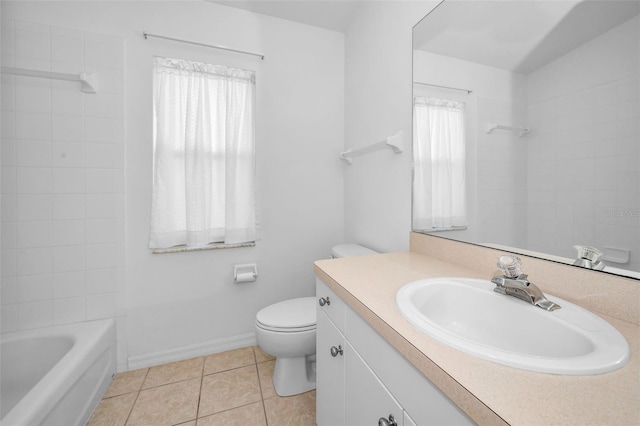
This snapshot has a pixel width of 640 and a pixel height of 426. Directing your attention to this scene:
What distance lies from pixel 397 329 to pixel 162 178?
1.69 m

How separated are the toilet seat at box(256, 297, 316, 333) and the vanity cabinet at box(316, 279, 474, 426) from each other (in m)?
0.31

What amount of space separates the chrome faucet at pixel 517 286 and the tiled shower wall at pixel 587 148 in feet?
0.58

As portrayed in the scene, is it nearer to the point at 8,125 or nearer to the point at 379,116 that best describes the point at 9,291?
the point at 8,125

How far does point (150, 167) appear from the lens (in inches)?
67.3

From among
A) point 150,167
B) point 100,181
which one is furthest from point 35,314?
point 150,167

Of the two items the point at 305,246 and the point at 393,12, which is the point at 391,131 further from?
the point at 305,246

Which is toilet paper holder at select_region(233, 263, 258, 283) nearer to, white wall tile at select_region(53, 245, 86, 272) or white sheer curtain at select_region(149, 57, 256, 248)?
white sheer curtain at select_region(149, 57, 256, 248)

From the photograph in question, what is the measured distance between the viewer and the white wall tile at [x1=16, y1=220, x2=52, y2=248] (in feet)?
4.85

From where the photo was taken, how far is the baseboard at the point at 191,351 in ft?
5.62

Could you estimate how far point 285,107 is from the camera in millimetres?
2004

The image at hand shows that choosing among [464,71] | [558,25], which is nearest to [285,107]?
[464,71]

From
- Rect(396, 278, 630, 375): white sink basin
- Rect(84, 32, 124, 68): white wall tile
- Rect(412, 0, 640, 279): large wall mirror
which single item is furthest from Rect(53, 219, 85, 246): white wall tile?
Rect(412, 0, 640, 279): large wall mirror

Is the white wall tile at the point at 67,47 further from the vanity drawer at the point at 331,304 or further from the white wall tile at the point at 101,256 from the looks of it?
the vanity drawer at the point at 331,304

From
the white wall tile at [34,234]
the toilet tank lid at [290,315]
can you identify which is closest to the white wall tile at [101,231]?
the white wall tile at [34,234]
